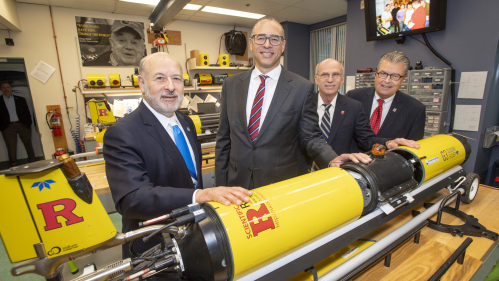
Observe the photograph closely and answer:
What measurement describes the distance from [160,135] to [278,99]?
77cm

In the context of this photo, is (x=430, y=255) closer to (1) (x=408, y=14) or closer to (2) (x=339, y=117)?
(2) (x=339, y=117)

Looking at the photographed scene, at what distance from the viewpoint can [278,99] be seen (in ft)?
5.07

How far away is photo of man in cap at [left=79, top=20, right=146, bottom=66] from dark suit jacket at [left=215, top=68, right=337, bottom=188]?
4509 mm

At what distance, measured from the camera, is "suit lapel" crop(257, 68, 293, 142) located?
153cm

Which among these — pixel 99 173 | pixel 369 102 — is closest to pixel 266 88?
pixel 369 102

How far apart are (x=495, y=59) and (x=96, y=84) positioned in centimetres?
594

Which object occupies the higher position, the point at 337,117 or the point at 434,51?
the point at 434,51

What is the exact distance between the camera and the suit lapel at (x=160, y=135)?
3.92 ft

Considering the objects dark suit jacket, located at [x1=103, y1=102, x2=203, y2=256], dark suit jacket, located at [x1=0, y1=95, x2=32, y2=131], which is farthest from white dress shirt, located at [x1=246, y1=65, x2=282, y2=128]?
dark suit jacket, located at [x1=0, y1=95, x2=32, y2=131]

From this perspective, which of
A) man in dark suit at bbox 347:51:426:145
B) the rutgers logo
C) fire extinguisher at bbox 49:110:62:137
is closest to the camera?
the rutgers logo

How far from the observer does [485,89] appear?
9.86ft

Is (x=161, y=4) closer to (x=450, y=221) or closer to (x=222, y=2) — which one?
(x=222, y=2)

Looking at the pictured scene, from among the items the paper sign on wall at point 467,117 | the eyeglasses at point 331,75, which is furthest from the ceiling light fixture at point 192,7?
the paper sign on wall at point 467,117

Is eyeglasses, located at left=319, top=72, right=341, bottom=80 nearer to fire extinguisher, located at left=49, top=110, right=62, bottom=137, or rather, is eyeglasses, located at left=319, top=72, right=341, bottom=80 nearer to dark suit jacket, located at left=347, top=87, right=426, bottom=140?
dark suit jacket, located at left=347, top=87, right=426, bottom=140
